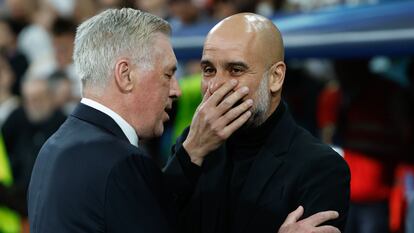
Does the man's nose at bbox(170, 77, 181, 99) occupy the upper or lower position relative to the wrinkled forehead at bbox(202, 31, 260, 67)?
lower

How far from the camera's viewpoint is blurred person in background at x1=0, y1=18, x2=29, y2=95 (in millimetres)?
9238

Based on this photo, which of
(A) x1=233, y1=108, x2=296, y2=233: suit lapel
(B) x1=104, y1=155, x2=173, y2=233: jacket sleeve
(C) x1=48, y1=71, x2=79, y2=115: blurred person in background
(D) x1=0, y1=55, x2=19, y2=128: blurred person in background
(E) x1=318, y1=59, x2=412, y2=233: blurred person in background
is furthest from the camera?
(D) x1=0, y1=55, x2=19, y2=128: blurred person in background

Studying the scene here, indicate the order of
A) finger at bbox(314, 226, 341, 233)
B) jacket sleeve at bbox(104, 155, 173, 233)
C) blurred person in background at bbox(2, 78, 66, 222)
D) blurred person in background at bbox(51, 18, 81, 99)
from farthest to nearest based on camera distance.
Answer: blurred person in background at bbox(51, 18, 81, 99), blurred person in background at bbox(2, 78, 66, 222), finger at bbox(314, 226, 341, 233), jacket sleeve at bbox(104, 155, 173, 233)

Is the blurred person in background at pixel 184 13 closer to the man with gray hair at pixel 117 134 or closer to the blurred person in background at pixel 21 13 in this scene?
the blurred person in background at pixel 21 13

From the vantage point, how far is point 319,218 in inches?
123

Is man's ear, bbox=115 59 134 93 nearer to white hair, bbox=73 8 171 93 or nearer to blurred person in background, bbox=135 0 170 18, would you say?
white hair, bbox=73 8 171 93

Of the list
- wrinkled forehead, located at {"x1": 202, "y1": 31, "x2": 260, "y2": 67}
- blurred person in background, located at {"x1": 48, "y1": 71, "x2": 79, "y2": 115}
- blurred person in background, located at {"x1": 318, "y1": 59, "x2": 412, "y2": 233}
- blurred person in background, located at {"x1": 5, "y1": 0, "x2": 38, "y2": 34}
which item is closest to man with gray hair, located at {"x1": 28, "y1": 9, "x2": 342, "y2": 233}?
wrinkled forehead, located at {"x1": 202, "y1": 31, "x2": 260, "y2": 67}

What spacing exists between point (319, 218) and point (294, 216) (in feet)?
0.27

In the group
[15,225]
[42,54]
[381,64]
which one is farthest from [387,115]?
[42,54]

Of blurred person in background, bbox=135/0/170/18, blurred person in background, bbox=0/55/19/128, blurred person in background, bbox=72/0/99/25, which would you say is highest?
blurred person in background, bbox=135/0/170/18

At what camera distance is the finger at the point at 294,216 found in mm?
3122

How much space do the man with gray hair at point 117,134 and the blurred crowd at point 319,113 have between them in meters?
2.10

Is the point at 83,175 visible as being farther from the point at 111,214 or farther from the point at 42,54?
the point at 42,54

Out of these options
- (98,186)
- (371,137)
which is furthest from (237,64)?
(371,137)
